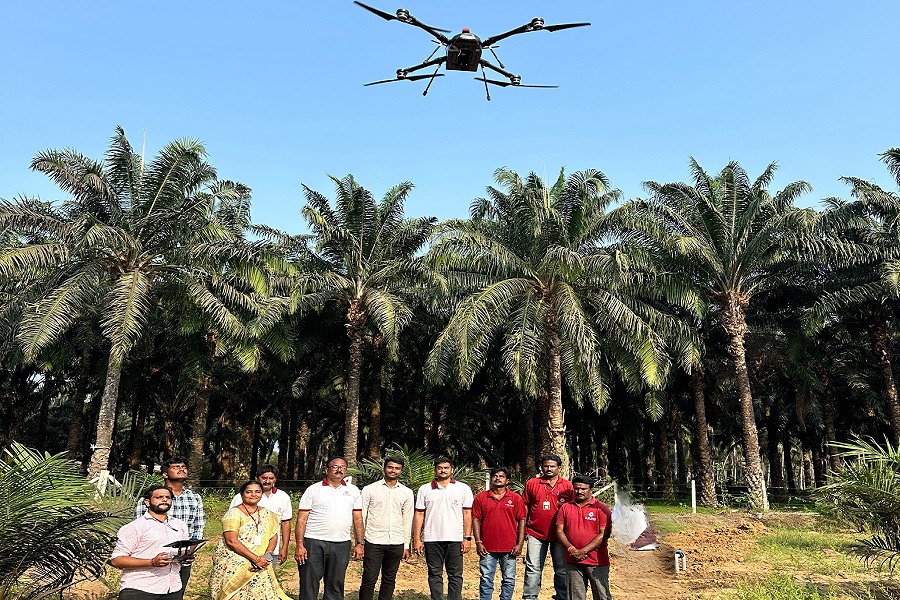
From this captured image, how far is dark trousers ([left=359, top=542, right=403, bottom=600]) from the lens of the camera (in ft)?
24.3

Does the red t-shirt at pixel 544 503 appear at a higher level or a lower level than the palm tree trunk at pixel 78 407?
lower

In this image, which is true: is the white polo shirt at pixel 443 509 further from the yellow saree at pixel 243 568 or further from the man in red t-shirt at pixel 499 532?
the yellow saree at pixel 243 568

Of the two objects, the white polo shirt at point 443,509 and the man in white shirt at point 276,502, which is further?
the white polo shirt at point 443,509

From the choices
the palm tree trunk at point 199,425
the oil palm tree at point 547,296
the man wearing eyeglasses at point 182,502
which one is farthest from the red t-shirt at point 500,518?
the palm tree trunk at point 199,425

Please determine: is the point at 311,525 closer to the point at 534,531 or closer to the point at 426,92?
the point at 534,531

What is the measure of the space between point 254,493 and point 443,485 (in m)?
2.37

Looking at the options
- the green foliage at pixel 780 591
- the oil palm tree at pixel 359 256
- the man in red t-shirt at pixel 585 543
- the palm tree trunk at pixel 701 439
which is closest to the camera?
the man in red t-shirt at pixel 585 543

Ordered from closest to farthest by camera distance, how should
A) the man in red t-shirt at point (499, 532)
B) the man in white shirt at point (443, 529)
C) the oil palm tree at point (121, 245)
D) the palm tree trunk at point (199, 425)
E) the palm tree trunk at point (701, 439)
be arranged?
the man in red t-shirt at point (499, 532) → the man in white shirt at point (443, 529) → the oil palm tree at point (121, 245) → the palm tree trunk at point (199, 425) → the palm tree trunk at point (701, 439)

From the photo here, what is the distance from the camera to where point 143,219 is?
1769 cm

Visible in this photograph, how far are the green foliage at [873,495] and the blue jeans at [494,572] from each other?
3840 millimetres

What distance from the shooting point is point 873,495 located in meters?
7.98

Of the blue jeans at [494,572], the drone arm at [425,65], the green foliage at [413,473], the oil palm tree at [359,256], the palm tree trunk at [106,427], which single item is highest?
the oil palm tree at [359,256]

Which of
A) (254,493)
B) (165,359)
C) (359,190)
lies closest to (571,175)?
(359,190)

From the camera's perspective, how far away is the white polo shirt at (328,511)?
281 inches
